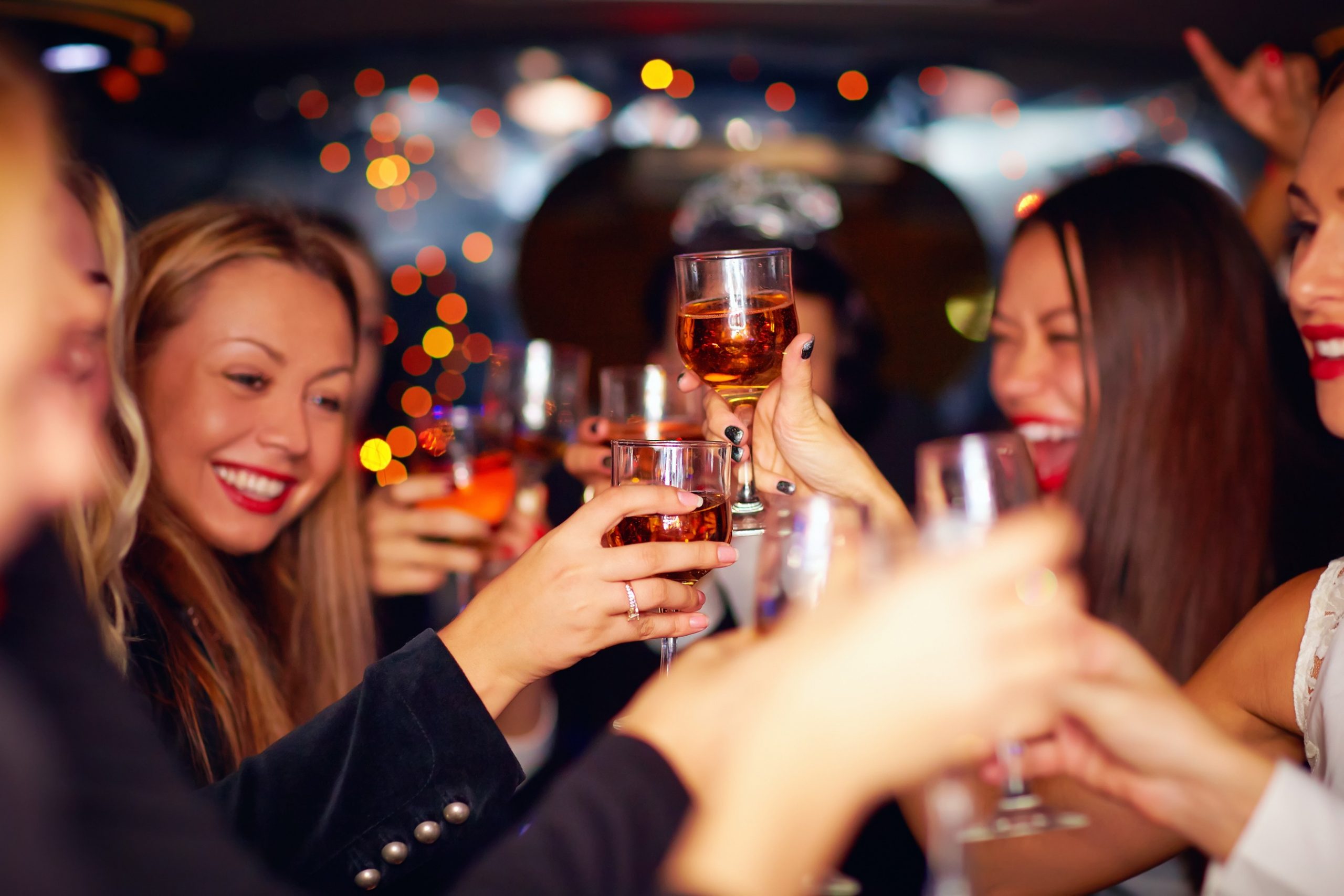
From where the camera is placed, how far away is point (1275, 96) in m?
2.56

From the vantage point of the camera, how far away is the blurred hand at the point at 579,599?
1.39 metres

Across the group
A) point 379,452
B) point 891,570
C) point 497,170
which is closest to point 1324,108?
point 891,570

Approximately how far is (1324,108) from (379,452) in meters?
3.09

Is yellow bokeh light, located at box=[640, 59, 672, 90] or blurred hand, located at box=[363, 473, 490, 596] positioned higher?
yellow bokeh light, located at box=[640, 59, 672, 90]

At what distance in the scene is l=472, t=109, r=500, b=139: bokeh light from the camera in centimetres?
513

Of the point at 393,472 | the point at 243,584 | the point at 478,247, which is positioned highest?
the point at 478,247

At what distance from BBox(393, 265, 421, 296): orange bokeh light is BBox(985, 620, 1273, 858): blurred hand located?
4.48 meters

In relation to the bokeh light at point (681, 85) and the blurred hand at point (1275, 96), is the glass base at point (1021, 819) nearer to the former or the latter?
the blurred hand at point (1275, 96)

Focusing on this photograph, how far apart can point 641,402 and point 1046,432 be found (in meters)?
0.94

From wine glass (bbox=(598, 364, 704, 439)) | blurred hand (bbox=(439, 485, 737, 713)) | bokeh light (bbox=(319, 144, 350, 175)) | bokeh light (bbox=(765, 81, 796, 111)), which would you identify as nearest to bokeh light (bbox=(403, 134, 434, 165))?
bokeh light (bbox=(319, 144, 350, 175))

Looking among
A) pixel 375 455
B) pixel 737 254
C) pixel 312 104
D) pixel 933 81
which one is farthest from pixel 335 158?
pixel 737 254

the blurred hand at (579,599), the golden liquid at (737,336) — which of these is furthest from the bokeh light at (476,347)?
the blurred hand at (579,599)

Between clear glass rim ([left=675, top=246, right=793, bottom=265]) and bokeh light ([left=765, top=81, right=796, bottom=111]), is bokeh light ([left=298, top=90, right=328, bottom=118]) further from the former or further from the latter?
clear glass rim ([left=675, top=246, right=793, bottom=265])

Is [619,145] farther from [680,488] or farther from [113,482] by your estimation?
[680,488]
